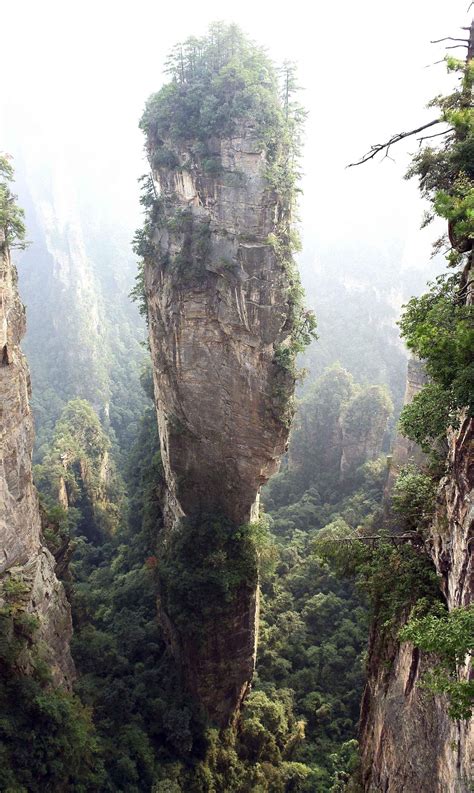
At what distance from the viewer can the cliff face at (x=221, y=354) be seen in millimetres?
16188

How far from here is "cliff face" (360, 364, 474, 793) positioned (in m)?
5.98

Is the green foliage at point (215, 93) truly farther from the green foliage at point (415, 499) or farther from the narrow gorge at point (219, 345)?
the green foliage at point (415, 499)

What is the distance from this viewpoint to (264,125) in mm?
16047

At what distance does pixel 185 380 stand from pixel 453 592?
12553 millimetres

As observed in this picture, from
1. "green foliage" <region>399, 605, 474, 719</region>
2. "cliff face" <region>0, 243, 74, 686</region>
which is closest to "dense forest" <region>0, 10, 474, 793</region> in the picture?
"green foliage" <region>399, 605, 474, 719</region>

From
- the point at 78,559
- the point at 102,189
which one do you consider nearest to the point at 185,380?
the point at 78,559

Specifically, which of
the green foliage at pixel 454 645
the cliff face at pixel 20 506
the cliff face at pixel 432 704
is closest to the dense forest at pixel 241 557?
the green foliage at pixel 454 645

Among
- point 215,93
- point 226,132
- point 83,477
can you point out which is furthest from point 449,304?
point 83,477

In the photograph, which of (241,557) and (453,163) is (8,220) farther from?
(241,557)

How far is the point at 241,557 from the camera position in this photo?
17766 millimetres

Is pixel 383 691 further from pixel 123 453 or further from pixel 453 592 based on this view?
pixel 123 453

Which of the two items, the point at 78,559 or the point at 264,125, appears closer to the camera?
the point at 264,125

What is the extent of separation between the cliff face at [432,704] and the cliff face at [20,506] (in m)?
8.58

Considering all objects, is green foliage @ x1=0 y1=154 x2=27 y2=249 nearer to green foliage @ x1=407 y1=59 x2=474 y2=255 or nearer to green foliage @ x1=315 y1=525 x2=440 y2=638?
green foliage @ x1=407 y1=59 x2=474 y2=255
